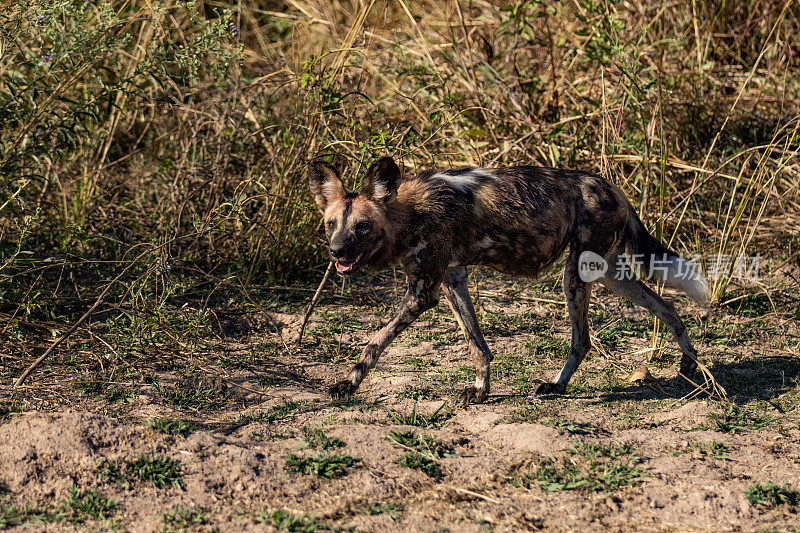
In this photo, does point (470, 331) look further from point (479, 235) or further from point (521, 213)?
point (521, 213)

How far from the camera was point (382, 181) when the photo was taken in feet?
14.6

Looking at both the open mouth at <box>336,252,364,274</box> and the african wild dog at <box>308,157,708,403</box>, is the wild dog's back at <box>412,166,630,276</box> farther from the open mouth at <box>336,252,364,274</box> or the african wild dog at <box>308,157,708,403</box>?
the open mouth at <box>336,252,364,274</box>

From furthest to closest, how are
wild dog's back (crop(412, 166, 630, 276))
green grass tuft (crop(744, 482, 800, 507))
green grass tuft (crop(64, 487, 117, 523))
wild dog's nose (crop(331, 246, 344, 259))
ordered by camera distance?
wild dog's back (crop(412, 166, 630, 276)), wild dog's nose (crop(331, 246, 344, 259)), green grass tuft (crop(744, 482, 800, 507)), green grass tuft (crop(64, 487, 117, 523))

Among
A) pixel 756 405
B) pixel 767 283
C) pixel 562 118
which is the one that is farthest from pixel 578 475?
pixel 562 118

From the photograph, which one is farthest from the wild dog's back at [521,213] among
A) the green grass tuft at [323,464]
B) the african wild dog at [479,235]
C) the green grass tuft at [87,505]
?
A: the green grass tuft at [87,505]

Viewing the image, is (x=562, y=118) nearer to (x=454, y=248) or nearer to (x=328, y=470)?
(x=454, y=248)

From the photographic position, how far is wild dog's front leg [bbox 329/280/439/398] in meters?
4.44

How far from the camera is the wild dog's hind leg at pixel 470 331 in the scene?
460 cm

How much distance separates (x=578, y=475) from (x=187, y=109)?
3.75 m

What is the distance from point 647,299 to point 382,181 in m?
1.72

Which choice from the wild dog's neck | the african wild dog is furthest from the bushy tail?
the wild dog's neck

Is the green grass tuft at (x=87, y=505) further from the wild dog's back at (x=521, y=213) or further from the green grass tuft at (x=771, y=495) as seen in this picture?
the green grass tuft at (x=771, y=495)

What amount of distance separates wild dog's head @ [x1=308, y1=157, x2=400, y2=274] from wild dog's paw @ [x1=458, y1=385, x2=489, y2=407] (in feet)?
2.78

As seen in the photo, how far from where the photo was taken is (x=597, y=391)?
4.84 metres
